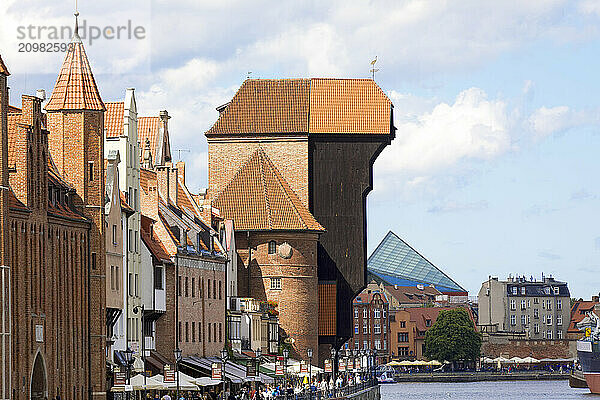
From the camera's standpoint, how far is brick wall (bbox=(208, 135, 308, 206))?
126250 mm

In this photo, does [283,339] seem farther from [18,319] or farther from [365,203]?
[18,319]

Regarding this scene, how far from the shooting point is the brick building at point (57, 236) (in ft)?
183

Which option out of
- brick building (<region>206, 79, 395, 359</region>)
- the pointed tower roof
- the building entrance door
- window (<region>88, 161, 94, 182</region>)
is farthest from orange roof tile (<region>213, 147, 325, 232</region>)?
the building entrance door

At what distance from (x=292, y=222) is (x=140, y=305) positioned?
137 feet

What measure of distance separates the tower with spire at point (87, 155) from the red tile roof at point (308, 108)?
61.2 m

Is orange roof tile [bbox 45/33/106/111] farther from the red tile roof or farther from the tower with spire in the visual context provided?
the red tile roof

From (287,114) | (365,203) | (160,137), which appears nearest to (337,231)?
(365,203)

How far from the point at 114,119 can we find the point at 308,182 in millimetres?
37836

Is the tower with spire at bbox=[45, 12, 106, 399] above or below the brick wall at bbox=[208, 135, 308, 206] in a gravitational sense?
below

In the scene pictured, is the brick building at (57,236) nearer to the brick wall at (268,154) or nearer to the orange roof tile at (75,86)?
the orange roof tile at (75,86)

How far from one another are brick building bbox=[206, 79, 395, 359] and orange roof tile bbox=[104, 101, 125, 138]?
2917 cm

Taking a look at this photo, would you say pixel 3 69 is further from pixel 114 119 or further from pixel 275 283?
pixel 275 283

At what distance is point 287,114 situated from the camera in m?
130

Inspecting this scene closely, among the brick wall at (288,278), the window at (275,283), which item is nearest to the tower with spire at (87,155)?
the brick wall at (288,278)
